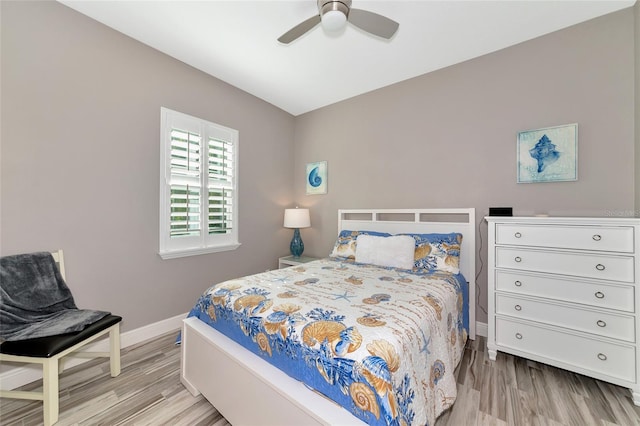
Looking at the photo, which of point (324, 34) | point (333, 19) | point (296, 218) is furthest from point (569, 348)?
point (324, 34)

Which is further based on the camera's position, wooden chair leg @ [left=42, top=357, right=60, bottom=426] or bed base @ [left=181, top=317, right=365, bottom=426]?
wooden chair leg @ [left=42, top=357, right=60, bottom=426]

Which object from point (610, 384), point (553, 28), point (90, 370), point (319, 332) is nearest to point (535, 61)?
point (553, 28)

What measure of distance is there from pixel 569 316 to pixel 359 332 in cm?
174

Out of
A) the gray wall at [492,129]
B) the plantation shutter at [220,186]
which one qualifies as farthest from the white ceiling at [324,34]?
the plantation shutter at [220,186]

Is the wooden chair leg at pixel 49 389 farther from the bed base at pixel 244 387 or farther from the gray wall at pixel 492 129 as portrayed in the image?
the gray wall at pixel 492 129

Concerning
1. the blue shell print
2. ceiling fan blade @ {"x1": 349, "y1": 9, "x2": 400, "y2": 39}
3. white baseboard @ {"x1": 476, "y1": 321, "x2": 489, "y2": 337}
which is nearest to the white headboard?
white baseboard @ {"x1": 476, "y1": 321, "x2": 489, "y2": 337}

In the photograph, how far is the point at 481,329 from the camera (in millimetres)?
A: 2539

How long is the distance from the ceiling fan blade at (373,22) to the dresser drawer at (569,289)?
2048mm

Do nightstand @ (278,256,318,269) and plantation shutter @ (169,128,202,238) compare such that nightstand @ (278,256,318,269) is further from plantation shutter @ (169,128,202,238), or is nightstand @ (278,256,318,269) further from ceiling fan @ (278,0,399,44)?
ceiling fan @ (278,0,399,44)

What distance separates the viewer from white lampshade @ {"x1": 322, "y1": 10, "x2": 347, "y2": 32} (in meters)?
1.63

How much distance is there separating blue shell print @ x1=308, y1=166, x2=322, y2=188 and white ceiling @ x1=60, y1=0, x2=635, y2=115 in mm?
1196

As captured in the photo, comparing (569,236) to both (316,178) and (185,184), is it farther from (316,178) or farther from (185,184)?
(185,184)

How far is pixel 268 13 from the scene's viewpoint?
2035 mm

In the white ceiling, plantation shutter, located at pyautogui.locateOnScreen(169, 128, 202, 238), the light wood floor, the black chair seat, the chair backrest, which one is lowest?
the light wood floor
